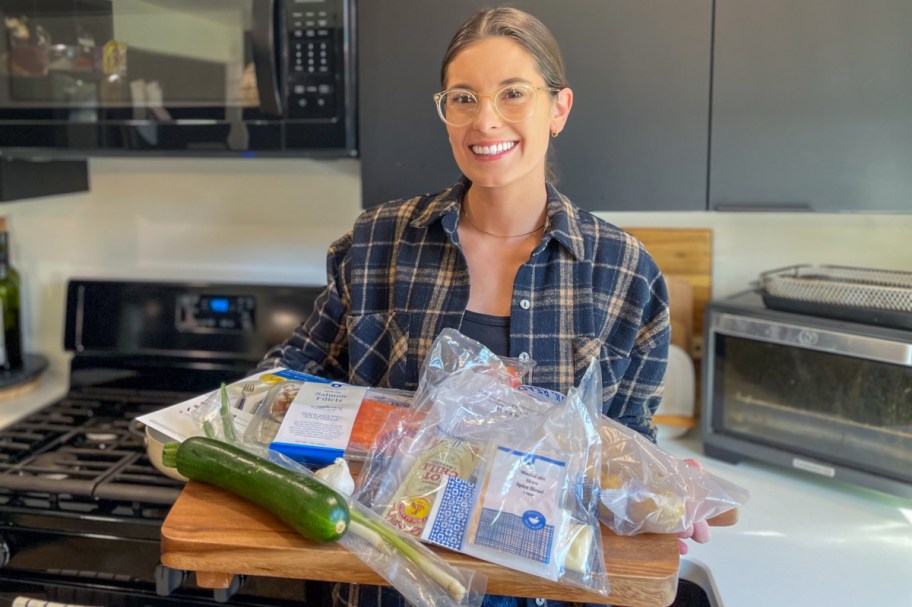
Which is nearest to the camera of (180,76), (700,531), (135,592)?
(700,531)

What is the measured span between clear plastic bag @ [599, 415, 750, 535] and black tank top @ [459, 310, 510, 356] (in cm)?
18

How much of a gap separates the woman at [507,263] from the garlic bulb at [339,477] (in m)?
0.23

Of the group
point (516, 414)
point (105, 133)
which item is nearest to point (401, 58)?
point (105, 133)

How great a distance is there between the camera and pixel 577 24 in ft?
4.18

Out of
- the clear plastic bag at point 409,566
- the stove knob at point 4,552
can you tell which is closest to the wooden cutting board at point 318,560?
the clear plastic bag at point 409,566

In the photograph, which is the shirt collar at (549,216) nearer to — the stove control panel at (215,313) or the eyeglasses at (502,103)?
the eyeglasses at (502,103)

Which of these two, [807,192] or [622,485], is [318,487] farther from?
[807,192]

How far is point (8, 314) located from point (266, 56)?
95 centimetres

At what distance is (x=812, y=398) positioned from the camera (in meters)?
1.36

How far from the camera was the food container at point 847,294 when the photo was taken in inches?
48.4

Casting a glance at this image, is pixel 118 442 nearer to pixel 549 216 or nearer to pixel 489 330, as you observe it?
pixel 489 330

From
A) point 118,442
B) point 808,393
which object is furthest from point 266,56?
point 808,393

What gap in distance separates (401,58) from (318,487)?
79 cm

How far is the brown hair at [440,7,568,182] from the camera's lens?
1016 mm
